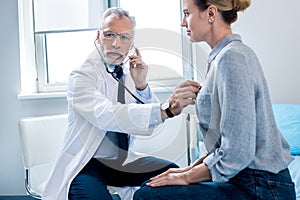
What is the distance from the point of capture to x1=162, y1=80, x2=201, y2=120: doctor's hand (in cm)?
108

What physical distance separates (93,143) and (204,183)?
567mm

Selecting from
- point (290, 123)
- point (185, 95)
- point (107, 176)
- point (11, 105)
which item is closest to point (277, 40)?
point (290, 123)

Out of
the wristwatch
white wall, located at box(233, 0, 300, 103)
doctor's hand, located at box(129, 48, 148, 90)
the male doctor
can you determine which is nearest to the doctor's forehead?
the male doctor

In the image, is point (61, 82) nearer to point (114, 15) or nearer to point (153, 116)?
point (114, 15)

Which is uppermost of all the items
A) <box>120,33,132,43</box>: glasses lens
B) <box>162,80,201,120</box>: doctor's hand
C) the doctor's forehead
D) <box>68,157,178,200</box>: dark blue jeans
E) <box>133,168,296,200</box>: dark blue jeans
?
the doctor's forehead

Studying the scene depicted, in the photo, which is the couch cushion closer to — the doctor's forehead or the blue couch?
the blue couch

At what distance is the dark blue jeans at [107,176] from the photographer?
1.24m

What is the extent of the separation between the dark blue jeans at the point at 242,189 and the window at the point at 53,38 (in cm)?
156

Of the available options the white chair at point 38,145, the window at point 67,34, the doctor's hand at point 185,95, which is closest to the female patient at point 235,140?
the doctor's hand at point 185,95

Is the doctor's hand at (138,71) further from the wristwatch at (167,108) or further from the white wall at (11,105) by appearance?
the white wall at (11,105)

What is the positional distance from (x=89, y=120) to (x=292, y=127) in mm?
959

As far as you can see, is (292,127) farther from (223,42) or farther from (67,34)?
(67,34)

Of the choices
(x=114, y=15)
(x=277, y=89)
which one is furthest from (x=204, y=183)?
(x=277, y=89)

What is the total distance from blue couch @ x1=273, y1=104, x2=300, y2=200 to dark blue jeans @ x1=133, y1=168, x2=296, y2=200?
0.47 m
